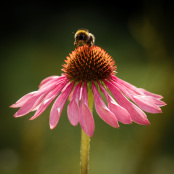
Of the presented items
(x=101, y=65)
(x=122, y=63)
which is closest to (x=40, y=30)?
(x=122, y=63)

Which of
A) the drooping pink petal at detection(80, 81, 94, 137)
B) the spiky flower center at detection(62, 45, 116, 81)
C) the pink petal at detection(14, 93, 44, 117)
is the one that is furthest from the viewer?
the spiky flower center at detection(62, 45, 116, 81)

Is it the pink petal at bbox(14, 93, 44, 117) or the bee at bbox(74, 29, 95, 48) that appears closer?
the pink petal at bbox(14, 93, 44, 117)

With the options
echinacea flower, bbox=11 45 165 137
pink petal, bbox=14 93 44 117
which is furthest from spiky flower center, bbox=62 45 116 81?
pink petal, bbox=14 93 44 117

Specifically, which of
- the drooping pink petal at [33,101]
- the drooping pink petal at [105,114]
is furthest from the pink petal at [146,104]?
the drooping pink petal at [33,101]

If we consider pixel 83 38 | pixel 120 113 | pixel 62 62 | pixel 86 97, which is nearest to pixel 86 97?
pixel 86 97

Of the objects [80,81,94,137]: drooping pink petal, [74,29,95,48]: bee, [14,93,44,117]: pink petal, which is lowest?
[80,81,94,137]: drooping pink petal

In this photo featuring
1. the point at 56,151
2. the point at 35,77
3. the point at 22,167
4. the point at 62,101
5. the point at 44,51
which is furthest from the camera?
the point at 44,51

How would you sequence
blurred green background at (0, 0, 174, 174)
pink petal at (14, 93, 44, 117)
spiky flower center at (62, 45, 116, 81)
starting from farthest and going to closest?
1. blurred green background at (0, 0, 174, 174)
2. spiky flower center at (62, 45, 116, 81)
3. pink petal at (14, 93, 44, 117)

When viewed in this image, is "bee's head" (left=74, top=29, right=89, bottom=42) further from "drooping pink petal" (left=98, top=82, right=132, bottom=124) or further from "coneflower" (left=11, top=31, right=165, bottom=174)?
"drooping pink petal" (left=98, top=82, right=132, bottom=124)

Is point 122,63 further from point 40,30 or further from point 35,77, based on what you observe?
point 40,30
